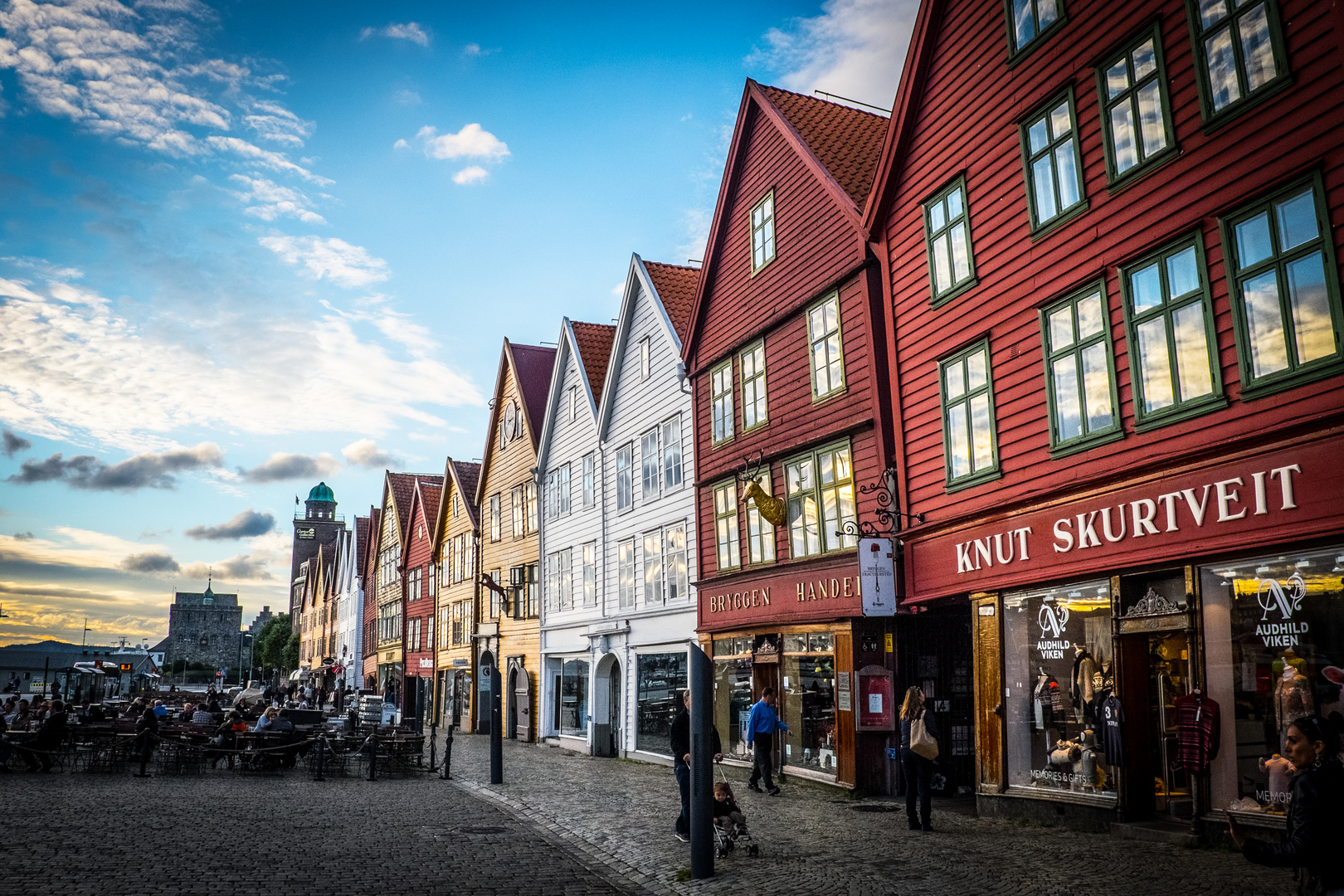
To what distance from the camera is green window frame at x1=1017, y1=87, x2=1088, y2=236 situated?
511 inches

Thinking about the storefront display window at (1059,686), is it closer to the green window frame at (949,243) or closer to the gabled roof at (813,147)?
Answer: the green window frame at (949,243)

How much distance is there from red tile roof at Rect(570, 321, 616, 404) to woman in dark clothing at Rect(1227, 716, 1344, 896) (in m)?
27.6

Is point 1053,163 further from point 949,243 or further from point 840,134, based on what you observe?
point 840,134

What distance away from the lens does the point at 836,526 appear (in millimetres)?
18625

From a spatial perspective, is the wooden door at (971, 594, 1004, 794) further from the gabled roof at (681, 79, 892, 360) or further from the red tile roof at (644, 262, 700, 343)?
the red tile roof at (644, 262, 700, 343)

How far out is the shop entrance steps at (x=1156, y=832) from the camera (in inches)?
436

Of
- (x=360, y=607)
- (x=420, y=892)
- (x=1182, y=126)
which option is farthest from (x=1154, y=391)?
(x=360, y=607)

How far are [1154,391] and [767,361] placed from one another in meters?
10.5

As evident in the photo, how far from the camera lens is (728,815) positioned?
1133 centimetres

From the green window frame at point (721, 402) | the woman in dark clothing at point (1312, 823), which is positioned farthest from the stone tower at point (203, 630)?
the woman in dark clothing at point (1312, 823)

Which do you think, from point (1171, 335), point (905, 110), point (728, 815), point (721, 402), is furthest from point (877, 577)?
point (721, 402)

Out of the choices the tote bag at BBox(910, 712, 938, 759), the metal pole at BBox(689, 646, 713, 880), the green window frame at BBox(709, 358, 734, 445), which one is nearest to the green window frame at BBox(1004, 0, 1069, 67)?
the tote bag at BBox(910, 712, 938, 759)

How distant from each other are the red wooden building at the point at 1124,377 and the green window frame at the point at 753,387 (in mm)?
4935

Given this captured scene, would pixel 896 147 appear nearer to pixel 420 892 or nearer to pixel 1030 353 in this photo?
pixel 1030 353
